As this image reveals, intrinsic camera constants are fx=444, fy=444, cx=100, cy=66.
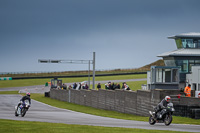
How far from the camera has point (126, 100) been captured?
126 ft

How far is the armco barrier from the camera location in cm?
2886

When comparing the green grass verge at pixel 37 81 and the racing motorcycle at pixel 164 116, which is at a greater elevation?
the green grass verge at pixel 37 81

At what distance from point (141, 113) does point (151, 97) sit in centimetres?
278

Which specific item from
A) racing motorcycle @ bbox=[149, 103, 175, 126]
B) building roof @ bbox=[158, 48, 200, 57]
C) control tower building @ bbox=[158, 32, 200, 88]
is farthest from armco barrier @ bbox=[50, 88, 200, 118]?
building roof @ bbox=[158, 48, 200, 57]

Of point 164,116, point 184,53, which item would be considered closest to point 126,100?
point 164,116

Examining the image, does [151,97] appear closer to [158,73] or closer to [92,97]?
[158,73]

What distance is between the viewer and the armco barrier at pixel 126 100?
28.9m

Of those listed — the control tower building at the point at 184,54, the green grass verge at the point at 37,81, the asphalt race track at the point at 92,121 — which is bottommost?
the asphalt race track at the point at 92,121

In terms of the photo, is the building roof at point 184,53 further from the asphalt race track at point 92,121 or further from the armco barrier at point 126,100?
the asphalt race track at point 92,121

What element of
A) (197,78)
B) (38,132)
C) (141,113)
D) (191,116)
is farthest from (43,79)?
(38,132)

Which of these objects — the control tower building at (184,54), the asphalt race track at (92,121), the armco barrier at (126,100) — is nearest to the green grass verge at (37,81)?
the control tower building at (184,54)

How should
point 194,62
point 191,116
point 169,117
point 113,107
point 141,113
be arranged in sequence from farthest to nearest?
1. point 194,62
2. point 113,107
3. point 141,113
4. point 191,116
5. point 169,117

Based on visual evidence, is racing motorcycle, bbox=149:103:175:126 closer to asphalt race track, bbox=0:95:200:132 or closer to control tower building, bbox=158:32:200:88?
asphalt race track, bbox=0:95:200:132

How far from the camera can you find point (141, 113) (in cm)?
3459
